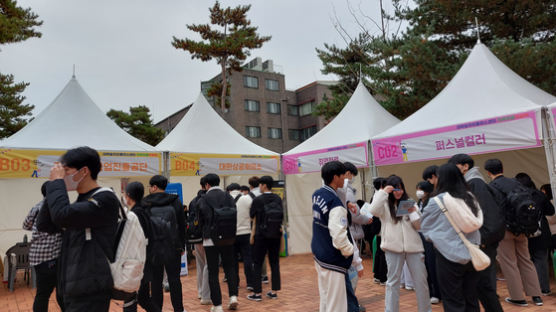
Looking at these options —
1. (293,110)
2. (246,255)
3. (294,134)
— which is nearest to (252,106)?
(293,110)

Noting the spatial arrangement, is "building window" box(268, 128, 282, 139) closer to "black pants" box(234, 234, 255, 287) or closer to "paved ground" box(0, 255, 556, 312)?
"paved ground" box(0, 255, 556, 312)

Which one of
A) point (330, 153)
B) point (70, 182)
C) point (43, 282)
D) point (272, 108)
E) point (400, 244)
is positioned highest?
point (272, 108)

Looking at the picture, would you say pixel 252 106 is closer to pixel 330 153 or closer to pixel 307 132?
pixel 307 132

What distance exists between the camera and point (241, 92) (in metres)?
29.9

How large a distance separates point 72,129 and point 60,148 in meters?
0.75

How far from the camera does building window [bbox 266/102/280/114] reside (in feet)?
104

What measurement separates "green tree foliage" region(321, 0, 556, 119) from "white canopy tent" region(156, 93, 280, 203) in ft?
15.2

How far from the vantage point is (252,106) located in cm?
3067

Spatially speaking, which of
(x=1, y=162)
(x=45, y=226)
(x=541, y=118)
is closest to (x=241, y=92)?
(x=1, y=162)

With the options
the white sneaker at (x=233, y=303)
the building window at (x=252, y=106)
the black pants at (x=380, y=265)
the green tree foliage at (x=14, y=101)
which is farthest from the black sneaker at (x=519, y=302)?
the building window at (x=252, y=106)

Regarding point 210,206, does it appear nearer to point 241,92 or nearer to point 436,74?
point 436,74

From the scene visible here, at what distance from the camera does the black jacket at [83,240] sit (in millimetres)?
1798

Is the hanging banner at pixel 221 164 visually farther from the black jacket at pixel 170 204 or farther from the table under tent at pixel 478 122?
the black jacket at pixel 170 204

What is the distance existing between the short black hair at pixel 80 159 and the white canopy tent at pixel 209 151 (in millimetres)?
5597
